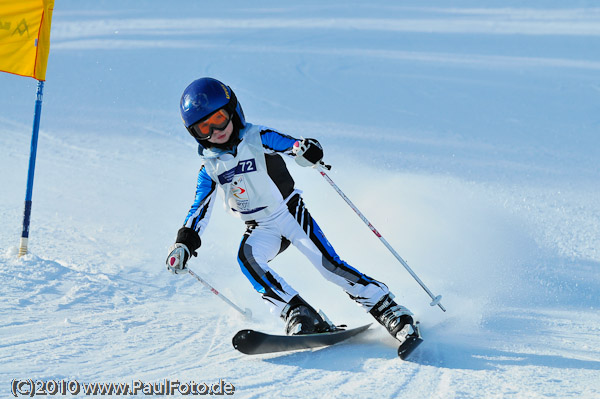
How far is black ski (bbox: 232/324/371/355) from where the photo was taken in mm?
3477

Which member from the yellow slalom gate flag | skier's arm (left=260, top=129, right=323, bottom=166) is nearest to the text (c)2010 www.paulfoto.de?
skier's arm (left=260, top=129, right=323, bottom=166)

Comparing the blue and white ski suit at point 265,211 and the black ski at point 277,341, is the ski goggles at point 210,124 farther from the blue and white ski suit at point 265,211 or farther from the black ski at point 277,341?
the black ski at point 277,341

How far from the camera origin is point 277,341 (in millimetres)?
3561

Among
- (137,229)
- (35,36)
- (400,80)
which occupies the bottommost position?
(137,229)

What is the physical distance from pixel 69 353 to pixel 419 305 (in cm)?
247

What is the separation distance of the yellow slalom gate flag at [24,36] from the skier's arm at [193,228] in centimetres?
238

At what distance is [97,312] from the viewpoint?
4.43m

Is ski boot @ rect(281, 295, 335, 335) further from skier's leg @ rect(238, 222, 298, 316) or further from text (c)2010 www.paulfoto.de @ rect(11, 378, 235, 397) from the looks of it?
text (c)2010 www.paulfoto.de @ rect(11, 378, 235, 397)

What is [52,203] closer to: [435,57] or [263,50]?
[263,50]

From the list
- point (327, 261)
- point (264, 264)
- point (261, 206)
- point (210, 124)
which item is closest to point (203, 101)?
point (210, 124)

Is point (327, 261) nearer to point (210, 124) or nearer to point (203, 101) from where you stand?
point (210, 124)

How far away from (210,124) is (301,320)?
1.28 metres

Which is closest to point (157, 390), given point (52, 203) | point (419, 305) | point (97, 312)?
point (97, 312)

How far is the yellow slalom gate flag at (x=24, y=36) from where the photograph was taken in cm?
529
